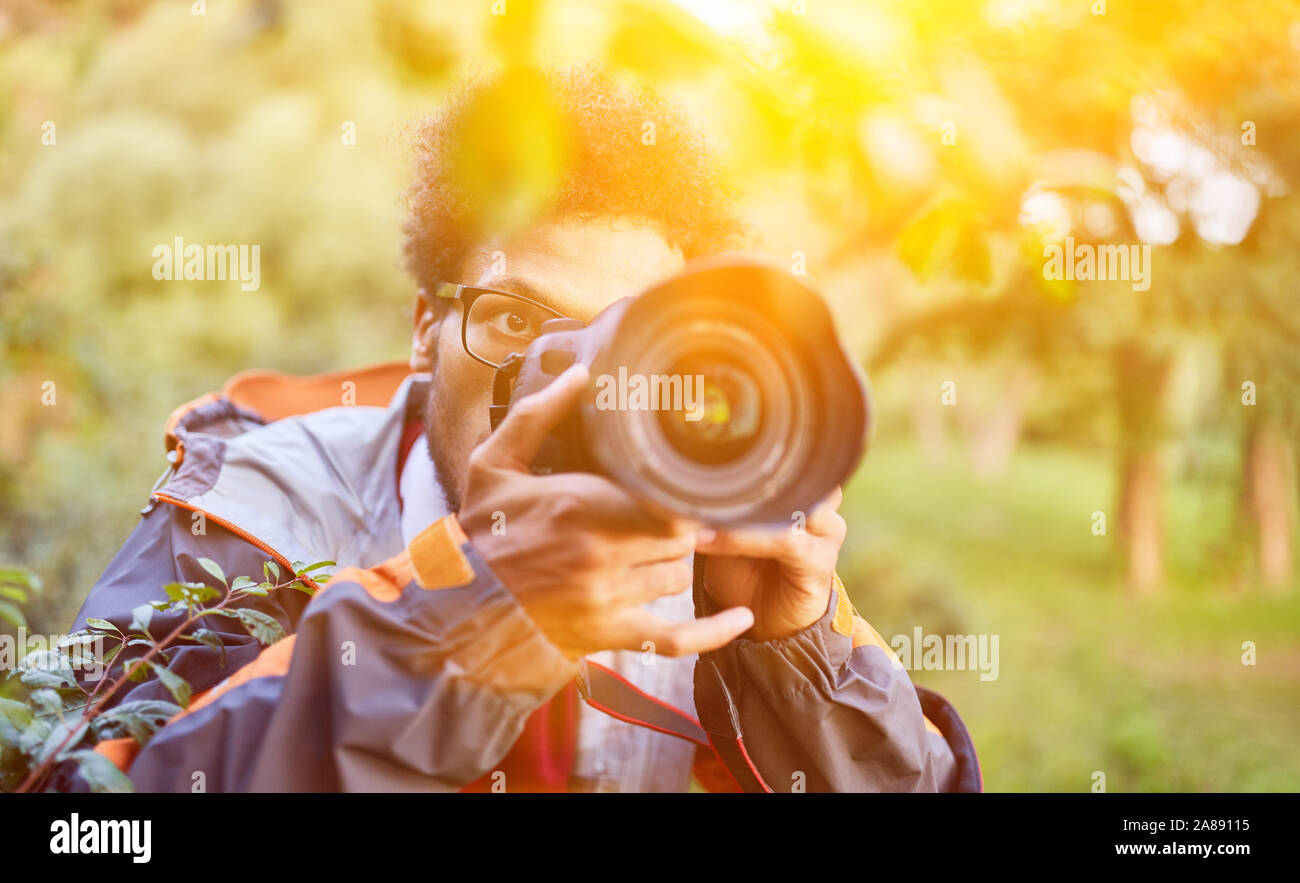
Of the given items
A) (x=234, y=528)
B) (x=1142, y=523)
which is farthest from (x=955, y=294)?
(x=234, y=528)

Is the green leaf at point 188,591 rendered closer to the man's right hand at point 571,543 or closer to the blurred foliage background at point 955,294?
the man's right hand at point 571,543

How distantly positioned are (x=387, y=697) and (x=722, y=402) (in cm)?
54

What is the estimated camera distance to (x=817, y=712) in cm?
144

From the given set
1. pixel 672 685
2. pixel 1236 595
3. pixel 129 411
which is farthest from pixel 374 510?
pixel 1236 595

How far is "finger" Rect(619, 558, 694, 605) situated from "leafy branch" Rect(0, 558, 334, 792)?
0.54 m

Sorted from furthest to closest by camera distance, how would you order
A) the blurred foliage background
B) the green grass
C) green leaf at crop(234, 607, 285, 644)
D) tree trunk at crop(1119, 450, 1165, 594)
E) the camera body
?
1. tree trunk at crop(1119, 450, 1165, 594)
2. the green grass
3. the blurred foliage background
4. green leaf at crop(234, 607, 285, 644)
5. the camera body

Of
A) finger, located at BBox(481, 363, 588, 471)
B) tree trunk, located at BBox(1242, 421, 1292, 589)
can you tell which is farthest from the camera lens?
tree trunk, located at BBox(1242, 421, 1292, 589)

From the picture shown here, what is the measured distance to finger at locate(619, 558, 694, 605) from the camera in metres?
1.17

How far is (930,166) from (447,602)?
118 cm

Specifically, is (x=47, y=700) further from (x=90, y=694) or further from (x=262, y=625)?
(x=262, y=625)

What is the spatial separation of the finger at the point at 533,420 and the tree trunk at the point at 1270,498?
5062 millimetres

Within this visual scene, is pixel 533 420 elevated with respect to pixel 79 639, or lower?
elevated

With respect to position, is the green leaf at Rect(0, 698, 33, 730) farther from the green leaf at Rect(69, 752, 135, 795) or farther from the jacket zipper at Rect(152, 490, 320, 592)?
the jacket zipper at Rect(152, 490, 320, 592)
